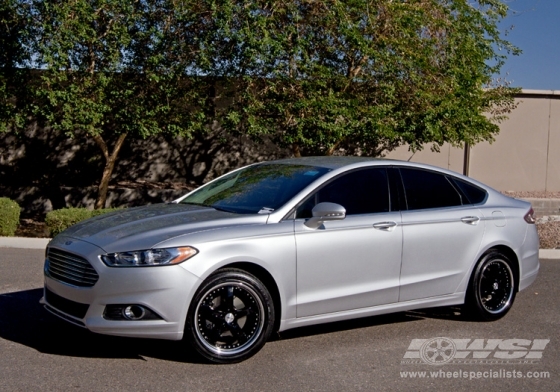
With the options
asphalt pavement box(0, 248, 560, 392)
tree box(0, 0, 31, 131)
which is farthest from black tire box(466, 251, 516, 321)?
tree box(0, 0, 31, 131)

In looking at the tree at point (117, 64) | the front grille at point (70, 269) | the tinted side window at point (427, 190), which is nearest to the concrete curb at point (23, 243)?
the tree at point (117, 64)

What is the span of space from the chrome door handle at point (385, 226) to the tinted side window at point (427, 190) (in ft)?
1.20

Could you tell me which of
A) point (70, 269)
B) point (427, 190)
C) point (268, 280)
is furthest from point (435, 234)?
point (70, 269)

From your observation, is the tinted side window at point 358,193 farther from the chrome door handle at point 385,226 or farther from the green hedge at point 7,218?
the green hedge at point 7,218

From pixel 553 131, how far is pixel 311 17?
9.66 meters

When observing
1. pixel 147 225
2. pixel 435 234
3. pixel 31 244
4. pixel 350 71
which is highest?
pixel 350 71

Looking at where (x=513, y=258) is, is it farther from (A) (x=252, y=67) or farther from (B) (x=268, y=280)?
(A) (x=252, y=67)

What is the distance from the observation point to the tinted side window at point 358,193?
257 inches

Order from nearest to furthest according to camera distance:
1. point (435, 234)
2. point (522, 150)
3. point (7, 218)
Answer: point (435, 234)
point (7, 218)
point (522, 150)

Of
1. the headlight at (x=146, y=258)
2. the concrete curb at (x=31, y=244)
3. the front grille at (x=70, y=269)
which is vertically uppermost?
the headlight at (x=146, y=258)

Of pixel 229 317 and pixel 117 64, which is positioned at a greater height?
pixel 117 64

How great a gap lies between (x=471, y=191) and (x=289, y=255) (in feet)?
8.10

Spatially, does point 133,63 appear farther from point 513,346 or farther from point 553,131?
point 553,131

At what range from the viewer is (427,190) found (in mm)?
7238
